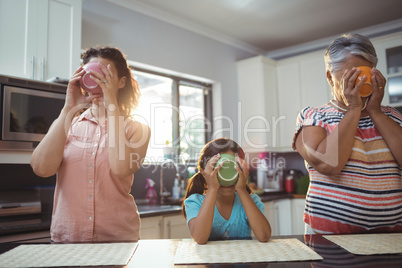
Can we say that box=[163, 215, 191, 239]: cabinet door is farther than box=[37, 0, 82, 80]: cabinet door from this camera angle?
Yes

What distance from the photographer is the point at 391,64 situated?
3383mm

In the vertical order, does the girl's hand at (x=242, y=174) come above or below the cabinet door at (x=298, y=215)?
above

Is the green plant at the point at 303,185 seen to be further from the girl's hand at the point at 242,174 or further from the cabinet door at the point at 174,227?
the girl's hand at the point at 242,174

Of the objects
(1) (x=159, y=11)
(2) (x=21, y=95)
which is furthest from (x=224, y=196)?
(1) (x=159, y=11)

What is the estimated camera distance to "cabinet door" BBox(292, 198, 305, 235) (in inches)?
138

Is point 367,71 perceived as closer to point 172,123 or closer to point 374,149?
point 374,149

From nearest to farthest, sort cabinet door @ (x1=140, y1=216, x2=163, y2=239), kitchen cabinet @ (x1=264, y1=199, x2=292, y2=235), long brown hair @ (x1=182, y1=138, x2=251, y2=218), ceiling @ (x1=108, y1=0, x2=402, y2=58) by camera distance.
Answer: long brown hair @ (x1=182, y1=138, x2=251, y2=218) → cabinet door @ (x1=140, y1=216, x2=163, y2=239) → ceiling @ (x1=108, y1=0, x2=402, y2=58) → kitchen cabinet @ (x1=264, y1=199, x2=292, y2=235)

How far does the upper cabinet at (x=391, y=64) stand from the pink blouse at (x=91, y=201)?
122 inches

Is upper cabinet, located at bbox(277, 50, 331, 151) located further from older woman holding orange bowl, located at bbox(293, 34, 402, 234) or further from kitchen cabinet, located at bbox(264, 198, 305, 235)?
older woman holding orange bowl, located at bbox(293, 34, 402, 234)

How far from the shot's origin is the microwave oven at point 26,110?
6.14ft

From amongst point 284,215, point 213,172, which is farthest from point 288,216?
point 213,172

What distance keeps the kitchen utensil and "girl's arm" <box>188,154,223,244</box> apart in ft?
0.05

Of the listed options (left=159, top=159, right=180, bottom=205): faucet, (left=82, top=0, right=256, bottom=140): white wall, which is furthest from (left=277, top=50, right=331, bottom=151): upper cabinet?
(left=159, top=159, right=180, bottom=205): faucet

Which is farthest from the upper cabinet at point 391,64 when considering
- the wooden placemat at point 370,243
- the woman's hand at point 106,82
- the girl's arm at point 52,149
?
the girl's arm at point 52,149
